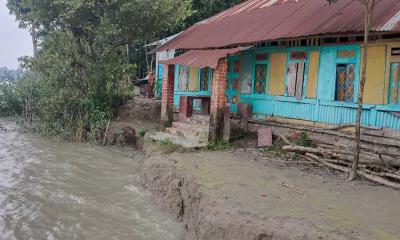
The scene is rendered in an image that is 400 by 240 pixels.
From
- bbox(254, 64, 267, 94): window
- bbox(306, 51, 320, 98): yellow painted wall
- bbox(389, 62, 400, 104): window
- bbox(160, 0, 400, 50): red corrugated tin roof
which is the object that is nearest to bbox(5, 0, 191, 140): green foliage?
bbox(160, 0, 400, 50): red corrugated tin roof

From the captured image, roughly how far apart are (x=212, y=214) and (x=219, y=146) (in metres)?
5.37

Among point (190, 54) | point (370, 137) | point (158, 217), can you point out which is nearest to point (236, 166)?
point (158, 217)

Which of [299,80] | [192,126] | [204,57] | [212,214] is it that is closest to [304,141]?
[299,80]

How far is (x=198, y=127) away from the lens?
42.0 ft

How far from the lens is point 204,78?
51.4 ft

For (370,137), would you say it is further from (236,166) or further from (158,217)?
(158,217)

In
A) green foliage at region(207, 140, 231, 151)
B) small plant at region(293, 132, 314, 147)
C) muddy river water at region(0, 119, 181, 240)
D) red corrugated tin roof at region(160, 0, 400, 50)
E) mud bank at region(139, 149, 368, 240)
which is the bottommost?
muddy river water at region(0, 119, 181, 240)

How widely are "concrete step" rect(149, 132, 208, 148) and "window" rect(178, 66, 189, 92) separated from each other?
3.81 m

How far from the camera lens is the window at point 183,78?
1684cm

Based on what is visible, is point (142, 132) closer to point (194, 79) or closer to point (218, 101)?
point (194, 79)

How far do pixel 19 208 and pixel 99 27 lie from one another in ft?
32.0

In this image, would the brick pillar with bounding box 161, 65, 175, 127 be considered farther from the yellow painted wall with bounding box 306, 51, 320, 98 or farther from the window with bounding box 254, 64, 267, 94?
the yellow painted wall with bounding box 306, 51, 320, 98

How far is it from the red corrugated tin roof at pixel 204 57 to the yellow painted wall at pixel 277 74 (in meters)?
1.09

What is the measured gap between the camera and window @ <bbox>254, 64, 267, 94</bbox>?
12414 millimetres
